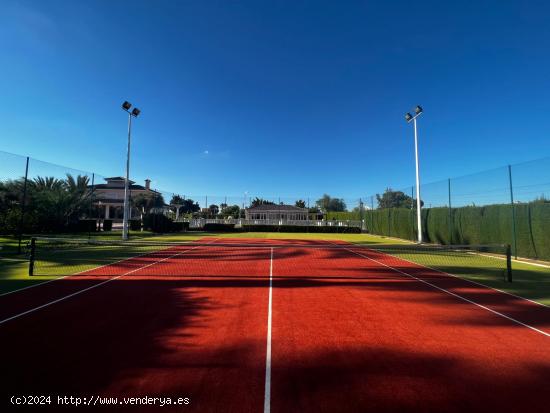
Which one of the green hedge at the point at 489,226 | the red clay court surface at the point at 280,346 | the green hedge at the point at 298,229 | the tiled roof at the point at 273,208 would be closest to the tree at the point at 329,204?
the tiled roof at the point at 273,208

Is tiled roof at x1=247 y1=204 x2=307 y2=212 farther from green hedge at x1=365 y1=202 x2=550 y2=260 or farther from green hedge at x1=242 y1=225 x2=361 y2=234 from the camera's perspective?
green hedge at x1=365 y1=202 x2=550 y2=260

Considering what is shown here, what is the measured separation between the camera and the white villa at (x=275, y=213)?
67.4m

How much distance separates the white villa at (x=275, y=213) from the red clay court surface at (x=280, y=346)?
57.9 meters

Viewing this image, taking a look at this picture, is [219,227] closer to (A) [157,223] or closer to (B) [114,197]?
(A) [157,223]

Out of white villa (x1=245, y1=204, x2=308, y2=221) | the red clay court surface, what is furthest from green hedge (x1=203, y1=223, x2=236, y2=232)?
the red clay court surface

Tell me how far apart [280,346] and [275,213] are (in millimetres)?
62501

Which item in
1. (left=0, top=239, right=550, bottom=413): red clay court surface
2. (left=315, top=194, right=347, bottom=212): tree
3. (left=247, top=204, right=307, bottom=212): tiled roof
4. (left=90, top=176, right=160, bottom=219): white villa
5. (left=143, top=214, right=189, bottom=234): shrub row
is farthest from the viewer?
(left=315, top=194, right=347, bottom=212): tree

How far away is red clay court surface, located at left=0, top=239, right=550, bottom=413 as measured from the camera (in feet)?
12.1

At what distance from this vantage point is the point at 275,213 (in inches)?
2657

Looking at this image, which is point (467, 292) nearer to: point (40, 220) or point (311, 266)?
point (311, 266)

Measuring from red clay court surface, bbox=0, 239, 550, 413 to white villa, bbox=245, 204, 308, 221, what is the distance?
57934 mm

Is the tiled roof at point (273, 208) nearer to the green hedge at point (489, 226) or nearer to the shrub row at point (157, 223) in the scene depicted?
the shrub row at point (157, 223)

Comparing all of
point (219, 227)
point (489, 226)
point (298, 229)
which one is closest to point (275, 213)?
point (298, 229)

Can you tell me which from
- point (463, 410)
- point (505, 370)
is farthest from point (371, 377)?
point (505, 370)
